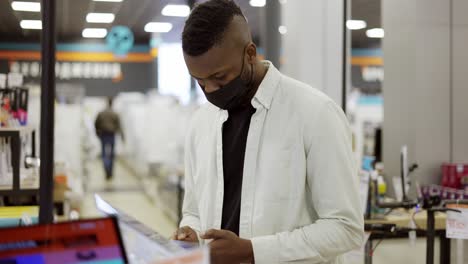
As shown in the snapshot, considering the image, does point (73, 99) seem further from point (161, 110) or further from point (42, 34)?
point (42, 34)

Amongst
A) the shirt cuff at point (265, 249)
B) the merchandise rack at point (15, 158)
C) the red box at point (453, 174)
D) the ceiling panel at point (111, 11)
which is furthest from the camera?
the ceiling panel at point (111, 11)

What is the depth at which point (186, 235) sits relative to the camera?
176cm

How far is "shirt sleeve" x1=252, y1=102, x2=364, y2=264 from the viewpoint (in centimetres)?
164

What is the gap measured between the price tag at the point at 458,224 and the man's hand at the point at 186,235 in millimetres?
1557

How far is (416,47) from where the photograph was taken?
5.20 meters

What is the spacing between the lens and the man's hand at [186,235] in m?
1.74

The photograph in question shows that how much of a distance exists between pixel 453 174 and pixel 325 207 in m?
3.11

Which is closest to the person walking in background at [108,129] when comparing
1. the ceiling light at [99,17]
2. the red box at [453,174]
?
the ceiling light at [99,17]

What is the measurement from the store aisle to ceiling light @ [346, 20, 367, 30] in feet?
10.9

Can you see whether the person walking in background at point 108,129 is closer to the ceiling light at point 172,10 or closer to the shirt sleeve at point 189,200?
the ceiling light at point 172,10

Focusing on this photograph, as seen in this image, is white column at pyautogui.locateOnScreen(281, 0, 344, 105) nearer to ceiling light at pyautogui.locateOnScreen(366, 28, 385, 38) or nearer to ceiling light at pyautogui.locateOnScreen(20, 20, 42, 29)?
ceiling light at pyautogui.locateOnScreen(366, 28, 385, 38)

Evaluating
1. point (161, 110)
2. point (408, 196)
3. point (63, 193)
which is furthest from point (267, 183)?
point (161, 110)

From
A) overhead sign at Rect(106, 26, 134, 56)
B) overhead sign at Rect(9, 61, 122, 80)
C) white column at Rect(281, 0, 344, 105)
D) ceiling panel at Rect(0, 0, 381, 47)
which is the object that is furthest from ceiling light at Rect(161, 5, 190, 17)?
overhead sign at Rect(9, 61, 122, 80)

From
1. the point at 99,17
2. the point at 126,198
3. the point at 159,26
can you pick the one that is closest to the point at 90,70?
the point at 126,198
